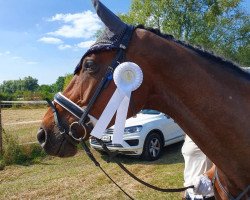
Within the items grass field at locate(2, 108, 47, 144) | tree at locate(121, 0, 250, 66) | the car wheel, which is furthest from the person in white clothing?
tree at locate(121, 0, 250, 66)

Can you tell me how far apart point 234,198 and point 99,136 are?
95 cm

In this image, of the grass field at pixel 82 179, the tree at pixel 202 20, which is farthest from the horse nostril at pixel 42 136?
the tree at pixel 202 20

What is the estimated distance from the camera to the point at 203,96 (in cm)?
215

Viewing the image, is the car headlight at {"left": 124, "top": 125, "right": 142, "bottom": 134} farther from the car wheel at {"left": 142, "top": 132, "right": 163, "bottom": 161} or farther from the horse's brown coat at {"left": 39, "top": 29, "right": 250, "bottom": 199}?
the horse's brown coat at {"left": 39, "top": 29, "right": 250, "bottom": 199}

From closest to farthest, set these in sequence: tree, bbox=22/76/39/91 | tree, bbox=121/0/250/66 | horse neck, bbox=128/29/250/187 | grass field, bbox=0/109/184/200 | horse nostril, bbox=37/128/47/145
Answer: horse neck, bbox=128/29/250/187, horse nostril, bbox=37/128/47/145, grass field, bbox=0/109/184/200, tree, bbox=121/0/250/66, tree, bbox=22/76/39/91

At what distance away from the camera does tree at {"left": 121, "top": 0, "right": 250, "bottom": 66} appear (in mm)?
26391

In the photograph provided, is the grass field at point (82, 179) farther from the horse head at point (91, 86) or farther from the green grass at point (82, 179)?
the horse head at point (91, 86)

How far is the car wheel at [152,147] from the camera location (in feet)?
32.2

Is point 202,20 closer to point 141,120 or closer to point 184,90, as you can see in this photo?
point 141,120

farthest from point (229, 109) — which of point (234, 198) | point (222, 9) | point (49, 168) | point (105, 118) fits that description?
point (222, 9)

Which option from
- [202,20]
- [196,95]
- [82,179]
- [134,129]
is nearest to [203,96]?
[196,95]

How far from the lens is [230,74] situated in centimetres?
224

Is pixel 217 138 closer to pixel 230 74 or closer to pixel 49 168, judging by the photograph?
pixel 230 74

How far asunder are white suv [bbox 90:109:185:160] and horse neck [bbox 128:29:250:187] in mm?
6822
